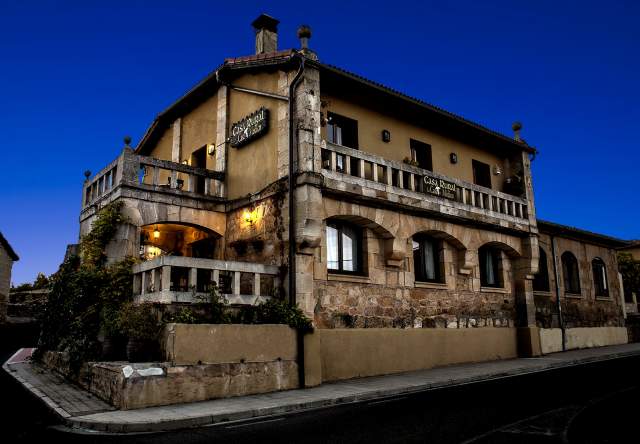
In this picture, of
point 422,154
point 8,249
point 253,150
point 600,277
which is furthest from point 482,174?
point 8,249

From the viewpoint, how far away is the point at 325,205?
12.6 meters

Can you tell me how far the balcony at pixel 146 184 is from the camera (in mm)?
Answer: 12688

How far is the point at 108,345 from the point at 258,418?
4290 millimetres

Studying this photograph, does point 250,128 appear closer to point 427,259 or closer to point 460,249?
point 427,259

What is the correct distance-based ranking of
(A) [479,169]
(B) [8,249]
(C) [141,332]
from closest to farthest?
(C) [141,332]
(A) [479,169]
(B) [8,249]

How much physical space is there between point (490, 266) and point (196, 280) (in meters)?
11.2

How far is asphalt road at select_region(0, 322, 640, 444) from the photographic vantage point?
20.6 ft

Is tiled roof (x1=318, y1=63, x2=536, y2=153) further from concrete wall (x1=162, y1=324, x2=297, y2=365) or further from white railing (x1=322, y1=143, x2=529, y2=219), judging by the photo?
concrete wall (x1=162, y1=324, x2=297, y2=365)

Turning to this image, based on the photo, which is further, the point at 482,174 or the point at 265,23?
the point at 482,174

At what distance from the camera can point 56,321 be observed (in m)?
13.3

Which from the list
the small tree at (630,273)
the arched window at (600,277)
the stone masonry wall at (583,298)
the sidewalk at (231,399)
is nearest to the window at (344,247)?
the sidewalk at (231,399)

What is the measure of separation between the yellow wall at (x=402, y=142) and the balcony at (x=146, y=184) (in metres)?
3.59

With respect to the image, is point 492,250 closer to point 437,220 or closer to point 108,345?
point 437,220

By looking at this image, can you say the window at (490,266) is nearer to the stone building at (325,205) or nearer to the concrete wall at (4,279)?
the stone building at (325,205)
